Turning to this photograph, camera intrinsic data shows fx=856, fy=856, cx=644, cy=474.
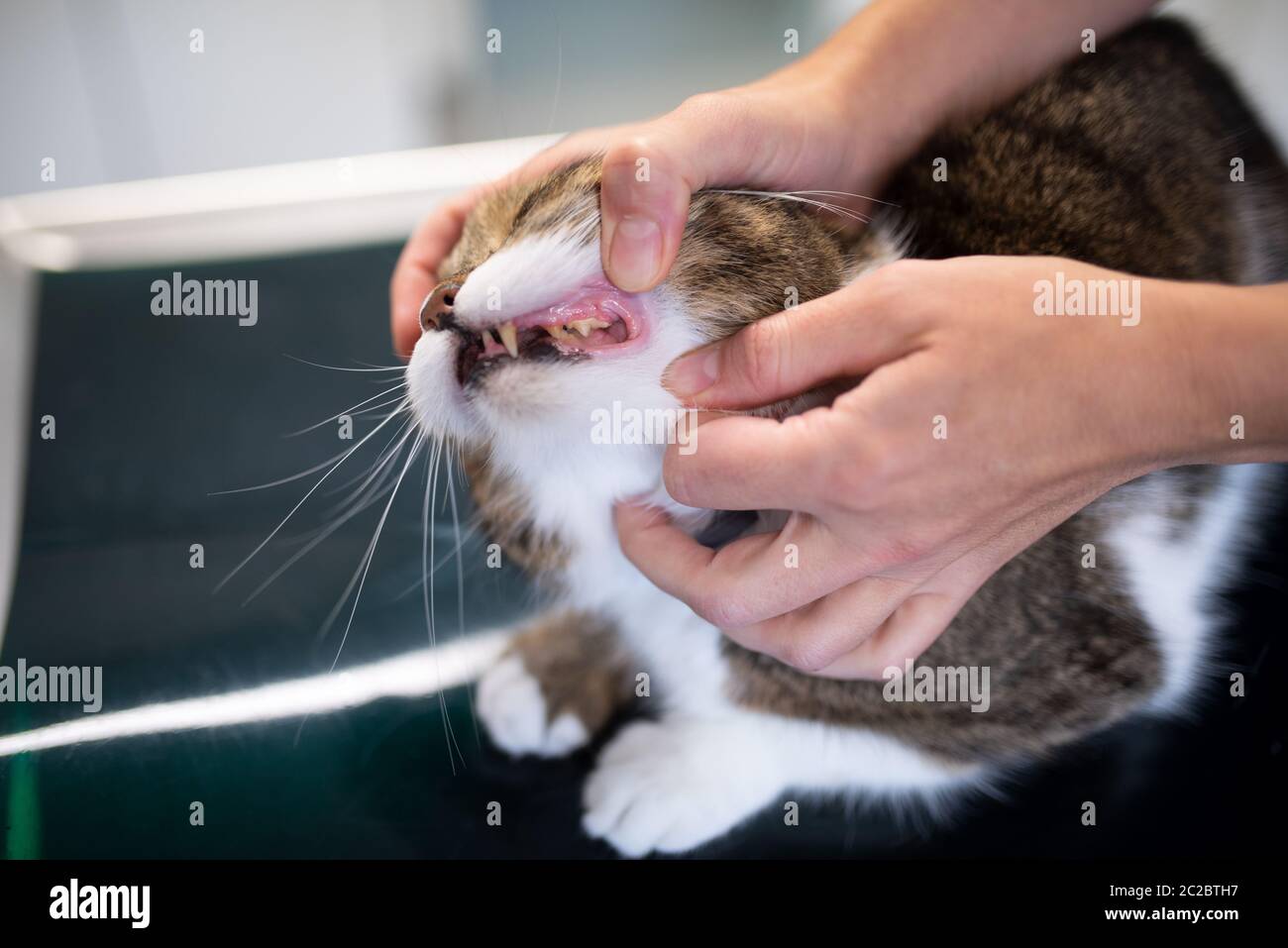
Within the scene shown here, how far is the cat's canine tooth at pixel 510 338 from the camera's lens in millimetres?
637

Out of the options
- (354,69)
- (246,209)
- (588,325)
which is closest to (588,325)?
(588,325)

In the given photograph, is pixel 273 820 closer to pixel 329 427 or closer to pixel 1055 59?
pixel 329 427

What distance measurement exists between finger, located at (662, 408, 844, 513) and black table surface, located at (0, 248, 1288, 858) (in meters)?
0.42

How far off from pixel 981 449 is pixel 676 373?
0.72 feet

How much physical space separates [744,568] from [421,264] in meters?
0.54

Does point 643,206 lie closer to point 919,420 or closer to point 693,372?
point 693,372

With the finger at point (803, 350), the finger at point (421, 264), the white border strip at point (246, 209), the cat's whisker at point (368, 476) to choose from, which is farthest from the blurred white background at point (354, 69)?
the finger at point (803, 350)

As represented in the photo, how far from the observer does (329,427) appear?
1.04 m

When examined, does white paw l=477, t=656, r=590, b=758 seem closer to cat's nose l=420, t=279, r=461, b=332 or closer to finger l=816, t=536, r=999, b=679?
finger l=816, t=536, r=999, b=679

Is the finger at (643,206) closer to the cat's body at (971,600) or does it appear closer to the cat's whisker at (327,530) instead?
the cat's body at (971,600)

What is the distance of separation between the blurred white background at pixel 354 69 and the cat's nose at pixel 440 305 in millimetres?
478

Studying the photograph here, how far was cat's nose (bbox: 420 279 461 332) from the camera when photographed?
64cm

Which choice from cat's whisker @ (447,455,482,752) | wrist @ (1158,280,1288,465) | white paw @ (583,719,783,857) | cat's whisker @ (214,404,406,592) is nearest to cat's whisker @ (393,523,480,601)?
cat's whisker @ (447,455,482,752)

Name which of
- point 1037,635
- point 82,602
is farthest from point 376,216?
point 1037,635
